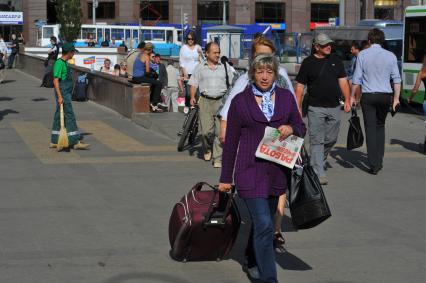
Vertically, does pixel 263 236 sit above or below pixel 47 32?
below

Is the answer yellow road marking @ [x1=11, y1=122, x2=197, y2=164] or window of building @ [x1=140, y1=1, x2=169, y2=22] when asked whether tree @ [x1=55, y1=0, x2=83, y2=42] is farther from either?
yellow road marking @ [x1=11, y1=122, x2=197, y2=164]

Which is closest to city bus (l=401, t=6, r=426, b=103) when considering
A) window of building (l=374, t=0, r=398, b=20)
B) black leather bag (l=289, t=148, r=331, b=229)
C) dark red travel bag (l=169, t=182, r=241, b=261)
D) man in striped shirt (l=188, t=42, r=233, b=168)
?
man in striped shirt (l=188, t=42, r=233, b=168)

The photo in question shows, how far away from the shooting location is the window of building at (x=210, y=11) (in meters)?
79.8

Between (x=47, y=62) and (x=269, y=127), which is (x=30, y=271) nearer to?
(x=269, y=127)

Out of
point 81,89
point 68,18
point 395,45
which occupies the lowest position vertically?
point 81,89

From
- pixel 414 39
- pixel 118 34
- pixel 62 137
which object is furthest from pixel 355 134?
pixel 118 34

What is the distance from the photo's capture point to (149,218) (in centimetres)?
833

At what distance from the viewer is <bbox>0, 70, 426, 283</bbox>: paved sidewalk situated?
644cm

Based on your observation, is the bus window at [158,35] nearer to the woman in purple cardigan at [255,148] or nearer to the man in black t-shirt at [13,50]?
the man in black t-shirt at [13,50]

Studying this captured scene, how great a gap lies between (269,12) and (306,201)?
76.3 meters

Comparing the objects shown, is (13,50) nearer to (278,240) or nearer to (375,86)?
(375,86)

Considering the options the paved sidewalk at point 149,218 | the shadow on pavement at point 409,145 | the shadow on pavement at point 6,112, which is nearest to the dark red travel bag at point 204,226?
the paved sidewalk at point 149,218

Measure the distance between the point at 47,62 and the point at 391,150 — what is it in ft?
62.6

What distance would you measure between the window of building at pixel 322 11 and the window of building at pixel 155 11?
14250 mm
